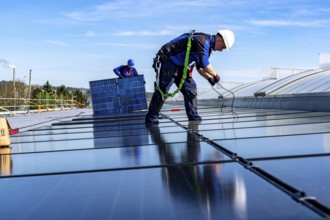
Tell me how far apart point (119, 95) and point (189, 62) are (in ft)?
17.5

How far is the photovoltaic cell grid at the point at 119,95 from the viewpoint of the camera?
454 inches

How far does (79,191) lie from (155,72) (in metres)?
4.93

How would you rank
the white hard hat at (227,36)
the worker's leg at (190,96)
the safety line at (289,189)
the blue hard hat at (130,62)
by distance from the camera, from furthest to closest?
the blue hard hat at (130,62) → the worker's leg at (190,96) → the white hard hat at (227,36) → the safety line at (289,189)

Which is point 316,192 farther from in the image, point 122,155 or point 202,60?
point 202,60

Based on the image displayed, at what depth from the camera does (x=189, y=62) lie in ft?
22.1

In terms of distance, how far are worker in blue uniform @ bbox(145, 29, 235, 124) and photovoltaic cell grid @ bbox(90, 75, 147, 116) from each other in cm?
443

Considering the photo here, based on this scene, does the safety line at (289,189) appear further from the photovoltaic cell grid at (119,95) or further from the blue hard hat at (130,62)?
the blue hard hat at (130,62)

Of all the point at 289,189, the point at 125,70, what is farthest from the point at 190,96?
the point at 289,189

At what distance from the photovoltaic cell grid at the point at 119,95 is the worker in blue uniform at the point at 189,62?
443cm

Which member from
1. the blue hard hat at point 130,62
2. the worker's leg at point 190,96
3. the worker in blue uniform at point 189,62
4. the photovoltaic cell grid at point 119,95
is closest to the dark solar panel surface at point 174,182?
the worker in blue uniform at point 189,62

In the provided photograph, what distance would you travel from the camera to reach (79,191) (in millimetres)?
2115

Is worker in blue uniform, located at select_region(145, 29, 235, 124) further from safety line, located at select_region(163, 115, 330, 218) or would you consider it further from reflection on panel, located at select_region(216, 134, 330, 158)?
safety line, located at select_region(163, 115, 330, 218)

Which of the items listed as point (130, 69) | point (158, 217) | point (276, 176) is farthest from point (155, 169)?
point (130, 69)

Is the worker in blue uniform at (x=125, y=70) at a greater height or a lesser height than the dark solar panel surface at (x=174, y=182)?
greater
